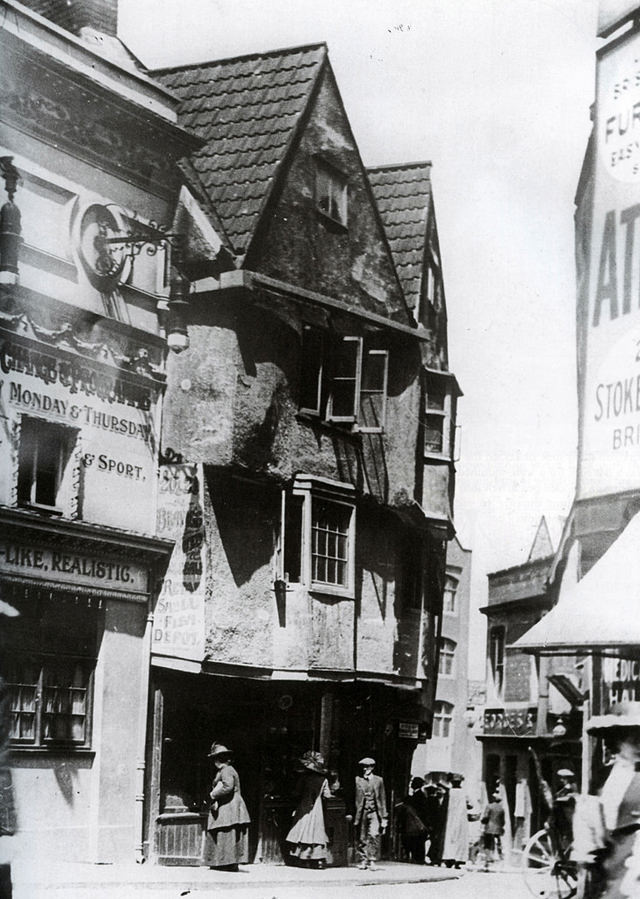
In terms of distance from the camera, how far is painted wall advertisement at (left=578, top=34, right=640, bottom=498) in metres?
9.12

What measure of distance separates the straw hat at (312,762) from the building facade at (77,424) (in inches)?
48.4

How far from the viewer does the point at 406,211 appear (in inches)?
372

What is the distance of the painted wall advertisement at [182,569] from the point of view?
28.7ft

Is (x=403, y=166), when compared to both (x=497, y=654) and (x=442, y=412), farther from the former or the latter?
(x=497, y=654)

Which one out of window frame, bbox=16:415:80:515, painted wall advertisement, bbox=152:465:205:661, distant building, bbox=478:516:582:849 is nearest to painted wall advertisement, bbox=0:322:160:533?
window frame, bbox=16:415:80:515

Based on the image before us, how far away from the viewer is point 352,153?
31.1ft

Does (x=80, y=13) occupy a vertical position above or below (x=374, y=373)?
above

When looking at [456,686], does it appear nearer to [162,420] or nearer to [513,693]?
[513,693]

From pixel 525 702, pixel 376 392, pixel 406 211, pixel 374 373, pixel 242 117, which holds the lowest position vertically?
pixel 525 702

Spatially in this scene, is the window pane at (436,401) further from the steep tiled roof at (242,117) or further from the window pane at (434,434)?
the steep tiled roof at (242,117)

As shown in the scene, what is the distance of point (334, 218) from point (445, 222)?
2.48 ft

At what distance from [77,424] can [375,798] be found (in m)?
2.96

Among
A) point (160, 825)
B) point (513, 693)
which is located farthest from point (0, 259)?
point (513, 693)

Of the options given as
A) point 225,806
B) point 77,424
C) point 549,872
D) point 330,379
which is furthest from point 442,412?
point 549,872
